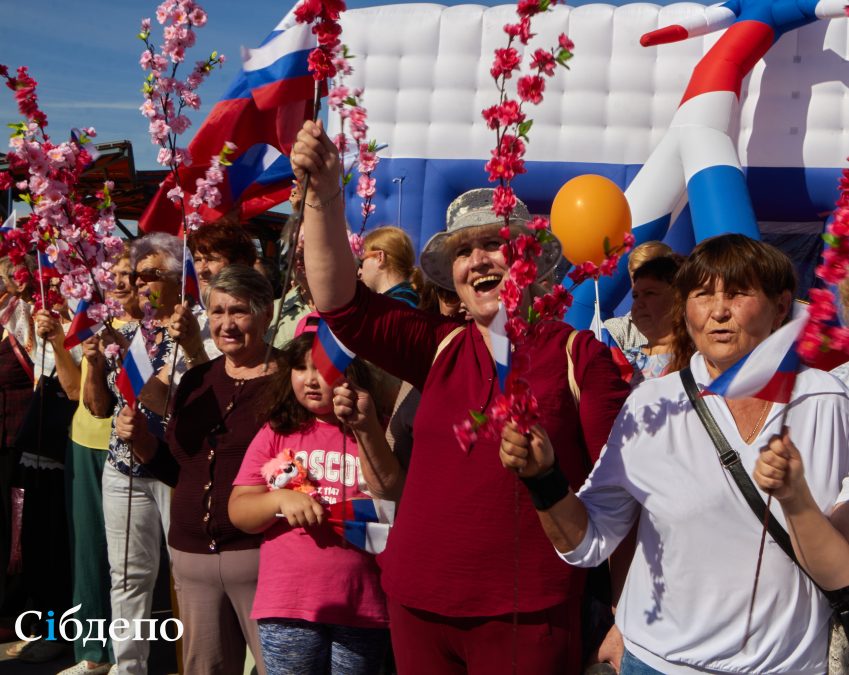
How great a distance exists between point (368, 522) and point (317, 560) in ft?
0.68

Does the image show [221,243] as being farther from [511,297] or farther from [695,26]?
[695,26]

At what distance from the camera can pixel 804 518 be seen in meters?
1.68

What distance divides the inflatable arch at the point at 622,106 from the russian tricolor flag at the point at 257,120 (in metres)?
2.14

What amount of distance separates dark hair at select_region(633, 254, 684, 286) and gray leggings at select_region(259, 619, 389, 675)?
5.39ft

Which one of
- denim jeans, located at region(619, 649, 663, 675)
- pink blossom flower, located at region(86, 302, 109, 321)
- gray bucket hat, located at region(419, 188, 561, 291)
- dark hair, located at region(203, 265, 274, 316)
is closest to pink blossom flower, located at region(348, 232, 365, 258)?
dark hair, located at region(203, 265, 274, 316)

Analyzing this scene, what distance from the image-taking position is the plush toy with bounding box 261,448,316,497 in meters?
2.80

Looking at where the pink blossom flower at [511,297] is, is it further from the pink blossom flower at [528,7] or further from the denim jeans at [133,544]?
the denim jeans at [133,544]

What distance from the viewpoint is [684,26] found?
273 inches

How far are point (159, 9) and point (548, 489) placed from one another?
2312mm

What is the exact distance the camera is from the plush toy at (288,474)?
2805 millimetres

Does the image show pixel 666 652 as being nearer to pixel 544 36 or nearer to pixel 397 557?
pixel 397 557

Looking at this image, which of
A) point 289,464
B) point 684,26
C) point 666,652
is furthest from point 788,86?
point 666,652

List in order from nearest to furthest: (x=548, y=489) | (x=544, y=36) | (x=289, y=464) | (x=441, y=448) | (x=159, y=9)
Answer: (x=548, y=489), (x=441, y=448), (x=289, y=464), (x=159, y=9), (x=544, y=36)

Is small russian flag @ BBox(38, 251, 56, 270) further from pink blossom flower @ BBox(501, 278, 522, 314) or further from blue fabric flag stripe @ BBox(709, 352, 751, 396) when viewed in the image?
blue fabric flag stripe @ BBox(709, 352, 751, 396)
